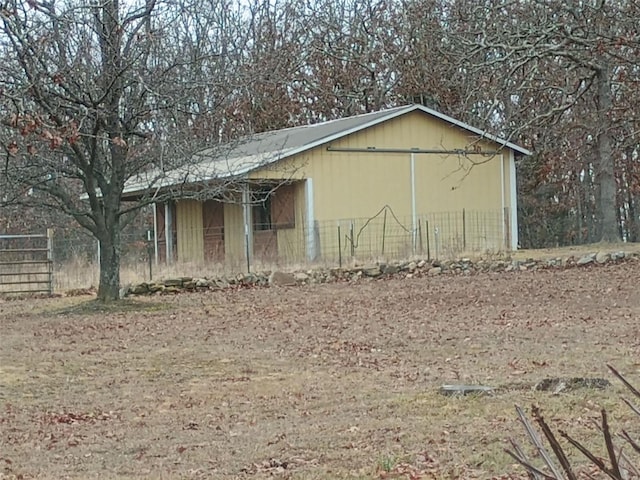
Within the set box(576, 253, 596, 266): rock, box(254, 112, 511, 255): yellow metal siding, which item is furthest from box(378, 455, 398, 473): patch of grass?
box(254, 112, 511, 255): yellow metal siding

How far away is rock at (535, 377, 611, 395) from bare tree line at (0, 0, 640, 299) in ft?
13.4

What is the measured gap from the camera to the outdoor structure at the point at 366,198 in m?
23.9

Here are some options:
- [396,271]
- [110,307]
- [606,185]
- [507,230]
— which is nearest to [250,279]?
[396,271]

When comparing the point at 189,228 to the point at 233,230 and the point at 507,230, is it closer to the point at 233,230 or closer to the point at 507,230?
the point at 233,230

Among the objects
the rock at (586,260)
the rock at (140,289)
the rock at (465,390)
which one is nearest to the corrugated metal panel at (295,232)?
the rock at (140,289)

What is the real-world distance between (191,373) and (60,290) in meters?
12.4

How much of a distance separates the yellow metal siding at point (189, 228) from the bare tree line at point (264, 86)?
2.73 meters

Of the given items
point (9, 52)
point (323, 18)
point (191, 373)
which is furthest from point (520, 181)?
point (191, 373)

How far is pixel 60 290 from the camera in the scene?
2150 cm

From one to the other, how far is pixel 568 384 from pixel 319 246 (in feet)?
53.1

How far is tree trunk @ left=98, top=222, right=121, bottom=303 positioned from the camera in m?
17.1

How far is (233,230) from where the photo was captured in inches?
1014

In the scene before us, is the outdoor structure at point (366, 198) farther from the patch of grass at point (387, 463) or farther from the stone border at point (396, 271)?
the patch of grass at point (387, 463)

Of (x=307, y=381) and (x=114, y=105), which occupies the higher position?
(x=114, y=105)
